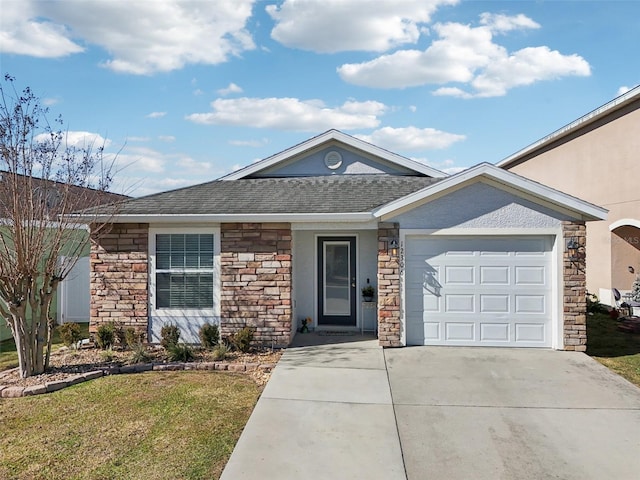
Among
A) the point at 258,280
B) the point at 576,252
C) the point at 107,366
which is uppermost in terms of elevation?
the point at 576,252

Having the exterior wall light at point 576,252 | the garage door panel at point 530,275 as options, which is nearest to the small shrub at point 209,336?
the garage door panel at point 530,275

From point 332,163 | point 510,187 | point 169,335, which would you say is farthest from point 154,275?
point 510,187

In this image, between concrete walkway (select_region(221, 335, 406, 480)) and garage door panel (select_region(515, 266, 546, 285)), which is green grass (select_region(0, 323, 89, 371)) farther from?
garage door panel (select_region(515, 266, 546, 285))

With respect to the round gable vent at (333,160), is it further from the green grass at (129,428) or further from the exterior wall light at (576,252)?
the green grass at (129,428)

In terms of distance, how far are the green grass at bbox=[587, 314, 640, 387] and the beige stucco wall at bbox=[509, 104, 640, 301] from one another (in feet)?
11.2

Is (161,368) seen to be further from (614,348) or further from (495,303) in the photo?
(614,348)

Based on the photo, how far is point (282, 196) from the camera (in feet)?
33.6

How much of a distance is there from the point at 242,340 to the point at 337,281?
2.94 meters

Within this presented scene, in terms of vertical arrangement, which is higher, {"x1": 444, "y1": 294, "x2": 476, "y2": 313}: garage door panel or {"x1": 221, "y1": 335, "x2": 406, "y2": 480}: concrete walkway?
{"x1": 444, "y1": 294, "x2": 476, "y2": 313}: garage door panel

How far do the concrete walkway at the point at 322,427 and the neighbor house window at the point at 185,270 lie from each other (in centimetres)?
260

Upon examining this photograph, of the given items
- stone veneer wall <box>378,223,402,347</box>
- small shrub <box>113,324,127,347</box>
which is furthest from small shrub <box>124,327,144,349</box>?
stone veneer wall <box>378,223,402,347</box>

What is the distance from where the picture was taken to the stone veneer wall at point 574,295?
8547mm

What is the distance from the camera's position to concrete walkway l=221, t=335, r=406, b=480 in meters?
4.32

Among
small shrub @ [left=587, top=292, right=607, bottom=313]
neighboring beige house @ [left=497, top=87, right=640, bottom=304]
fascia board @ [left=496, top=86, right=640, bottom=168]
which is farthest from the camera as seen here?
small shrub @ [left=587, top=292, right=607, bottom=313]
